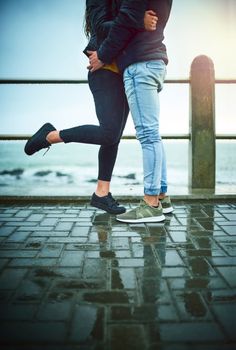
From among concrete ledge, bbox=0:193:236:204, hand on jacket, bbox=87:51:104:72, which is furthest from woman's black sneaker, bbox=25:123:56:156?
concrete ledge, bbox=0:193:236:204

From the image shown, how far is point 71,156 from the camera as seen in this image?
3275 centimetres

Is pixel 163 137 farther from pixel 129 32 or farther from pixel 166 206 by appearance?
pixel 129 32

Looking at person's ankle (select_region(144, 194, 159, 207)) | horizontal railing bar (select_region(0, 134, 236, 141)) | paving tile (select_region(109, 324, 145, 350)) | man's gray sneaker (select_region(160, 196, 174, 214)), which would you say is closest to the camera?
paving tile (select_region(109, 324, 145, 350))

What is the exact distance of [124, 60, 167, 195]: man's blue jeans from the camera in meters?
2.35

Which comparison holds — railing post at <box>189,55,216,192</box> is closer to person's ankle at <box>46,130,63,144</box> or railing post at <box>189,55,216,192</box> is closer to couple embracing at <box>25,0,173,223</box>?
couple embracing at <box>25,0,173,223</box>

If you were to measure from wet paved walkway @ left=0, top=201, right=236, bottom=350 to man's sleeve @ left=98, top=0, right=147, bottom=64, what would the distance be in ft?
3.93

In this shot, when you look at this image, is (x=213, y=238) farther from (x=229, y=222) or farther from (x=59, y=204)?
(x=59, y=204)

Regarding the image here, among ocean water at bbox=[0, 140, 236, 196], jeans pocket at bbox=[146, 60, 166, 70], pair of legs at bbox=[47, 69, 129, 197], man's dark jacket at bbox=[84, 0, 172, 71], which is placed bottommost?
ocean water at bbox=[0, 140, 236, 196]

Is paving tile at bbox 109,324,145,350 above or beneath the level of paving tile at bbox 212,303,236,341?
above

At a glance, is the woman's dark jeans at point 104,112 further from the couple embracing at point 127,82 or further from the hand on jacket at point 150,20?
the hand on jacket at point 150,20

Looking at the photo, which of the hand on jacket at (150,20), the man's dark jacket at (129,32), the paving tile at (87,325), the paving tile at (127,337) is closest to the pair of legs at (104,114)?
the man's dark jacket at (129,32)

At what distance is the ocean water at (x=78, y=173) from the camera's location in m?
3.51

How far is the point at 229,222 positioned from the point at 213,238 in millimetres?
429

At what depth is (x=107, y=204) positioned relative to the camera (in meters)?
2.73
